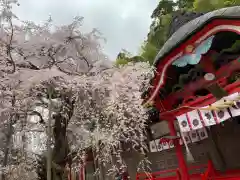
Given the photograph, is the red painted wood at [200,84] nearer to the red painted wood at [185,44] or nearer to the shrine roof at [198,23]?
the red painted wood at [185,44]

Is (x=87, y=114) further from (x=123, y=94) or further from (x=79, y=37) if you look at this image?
(x=79, y=37)

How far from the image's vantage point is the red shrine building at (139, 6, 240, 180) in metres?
6.07

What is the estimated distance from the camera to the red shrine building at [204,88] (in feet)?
19.9

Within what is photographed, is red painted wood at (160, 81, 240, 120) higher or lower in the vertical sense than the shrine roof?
lower

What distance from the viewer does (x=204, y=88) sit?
283 inches

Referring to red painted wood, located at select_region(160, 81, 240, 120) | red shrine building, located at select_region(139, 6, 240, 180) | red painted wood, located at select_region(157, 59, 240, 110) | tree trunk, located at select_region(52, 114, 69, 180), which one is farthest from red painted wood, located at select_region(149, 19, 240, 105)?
tree trunk, located at select_region(52, 114, 69, 180)

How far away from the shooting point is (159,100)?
8.29 metres

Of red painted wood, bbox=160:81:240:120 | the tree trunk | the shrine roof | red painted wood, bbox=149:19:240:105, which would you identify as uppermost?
the shrine roof

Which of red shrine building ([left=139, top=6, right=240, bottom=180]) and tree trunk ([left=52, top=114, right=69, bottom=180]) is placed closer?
tree trunk ([left=52, top=114, right=69, bottom=180])

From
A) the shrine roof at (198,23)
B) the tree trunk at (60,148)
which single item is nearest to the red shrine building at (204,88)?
the shrine roof at (198,23)

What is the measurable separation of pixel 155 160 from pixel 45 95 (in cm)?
649

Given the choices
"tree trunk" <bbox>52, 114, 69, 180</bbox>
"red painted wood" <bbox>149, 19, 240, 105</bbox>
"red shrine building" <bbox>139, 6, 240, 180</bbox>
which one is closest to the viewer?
"tree trunk" <bbox>52, 114, 69, 180</bbox>

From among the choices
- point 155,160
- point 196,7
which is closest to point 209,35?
point 155,160

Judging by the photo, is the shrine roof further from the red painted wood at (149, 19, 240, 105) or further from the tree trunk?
the tree trunk
